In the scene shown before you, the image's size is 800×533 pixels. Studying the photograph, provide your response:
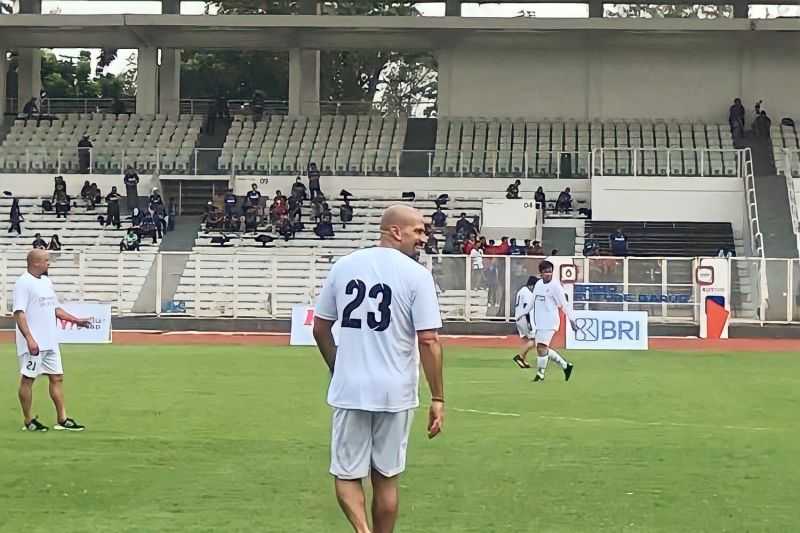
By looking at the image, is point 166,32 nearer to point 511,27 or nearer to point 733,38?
point 511,27

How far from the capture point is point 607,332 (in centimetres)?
3036

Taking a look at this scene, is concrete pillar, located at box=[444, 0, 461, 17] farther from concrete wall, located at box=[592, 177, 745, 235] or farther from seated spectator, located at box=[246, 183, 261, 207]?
seated spectator, located at box=[246, 183, 261, 207]

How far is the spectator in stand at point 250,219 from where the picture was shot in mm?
44000

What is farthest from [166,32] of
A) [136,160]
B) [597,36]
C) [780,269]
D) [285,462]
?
[285,462]

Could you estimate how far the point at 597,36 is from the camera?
2028 inches

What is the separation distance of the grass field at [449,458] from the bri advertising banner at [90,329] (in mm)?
9493

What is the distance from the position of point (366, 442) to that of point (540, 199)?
121 feet

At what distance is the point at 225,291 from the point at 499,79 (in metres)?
18.8

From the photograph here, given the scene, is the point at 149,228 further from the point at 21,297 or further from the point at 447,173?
the point at 21,297

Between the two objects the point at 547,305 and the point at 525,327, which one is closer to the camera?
the point at 547,305

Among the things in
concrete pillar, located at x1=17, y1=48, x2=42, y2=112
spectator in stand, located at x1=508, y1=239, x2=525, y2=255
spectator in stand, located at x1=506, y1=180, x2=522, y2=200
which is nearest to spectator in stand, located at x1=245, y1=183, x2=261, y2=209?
spectator in stand, located at x1=506, y1=180, x2=522, y2=200

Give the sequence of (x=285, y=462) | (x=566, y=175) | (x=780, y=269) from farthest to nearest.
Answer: (x=566, y=175) < (x=780, y=269) < (x=285, y=462)

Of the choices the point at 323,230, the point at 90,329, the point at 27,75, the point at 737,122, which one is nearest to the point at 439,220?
the point at 323,230

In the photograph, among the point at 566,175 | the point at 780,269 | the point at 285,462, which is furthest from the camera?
the point at 566,175
